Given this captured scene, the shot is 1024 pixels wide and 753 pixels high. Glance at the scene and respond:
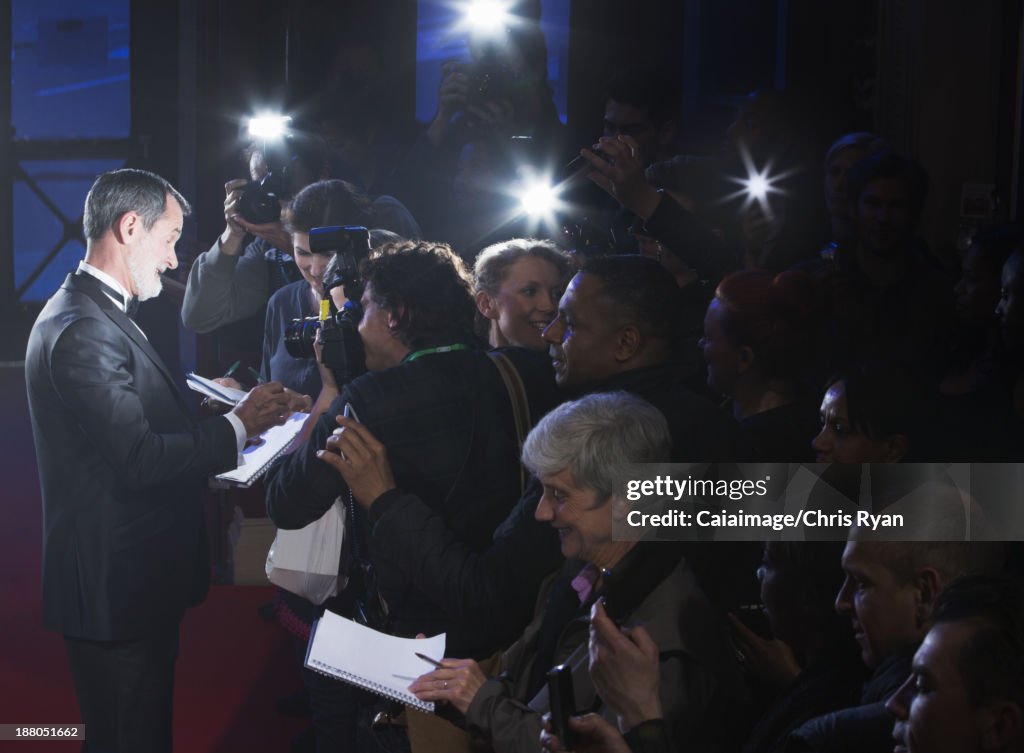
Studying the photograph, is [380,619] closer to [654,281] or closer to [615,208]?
[654,281]

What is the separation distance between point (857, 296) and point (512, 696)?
1585 mm

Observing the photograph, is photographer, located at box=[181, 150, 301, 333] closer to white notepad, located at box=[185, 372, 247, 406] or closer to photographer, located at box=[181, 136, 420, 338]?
photographer, located at box=[181, 136, 420, 338]

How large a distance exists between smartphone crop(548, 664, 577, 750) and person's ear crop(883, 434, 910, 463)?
31.5 inches

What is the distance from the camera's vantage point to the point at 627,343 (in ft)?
7.49

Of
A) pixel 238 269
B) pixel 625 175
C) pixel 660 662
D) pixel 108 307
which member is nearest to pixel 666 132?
pixel 625 175

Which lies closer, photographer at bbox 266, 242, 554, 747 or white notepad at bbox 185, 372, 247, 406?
photographer at bbox 266, 242, 554, 747

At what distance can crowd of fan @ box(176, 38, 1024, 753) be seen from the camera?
5.45 feet

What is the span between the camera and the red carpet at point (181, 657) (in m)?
3.81

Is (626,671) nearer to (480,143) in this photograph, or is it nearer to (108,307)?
(108,307)

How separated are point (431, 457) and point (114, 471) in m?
0.87

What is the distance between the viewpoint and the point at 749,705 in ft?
6.07

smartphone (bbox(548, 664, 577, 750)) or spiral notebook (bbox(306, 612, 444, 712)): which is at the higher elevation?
spiral notebook (bbox(306, 612, 444, 712))

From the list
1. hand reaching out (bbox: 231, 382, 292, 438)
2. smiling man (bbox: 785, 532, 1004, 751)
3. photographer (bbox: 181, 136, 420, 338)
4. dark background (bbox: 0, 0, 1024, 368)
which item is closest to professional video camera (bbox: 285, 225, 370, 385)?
hand reaching out (bbox: 231, 382, 292, 438)

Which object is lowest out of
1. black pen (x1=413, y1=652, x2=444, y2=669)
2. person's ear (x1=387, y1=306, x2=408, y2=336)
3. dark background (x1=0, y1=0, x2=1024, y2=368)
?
black pen (x1=413, y1=652, x2=444, y2=669)
